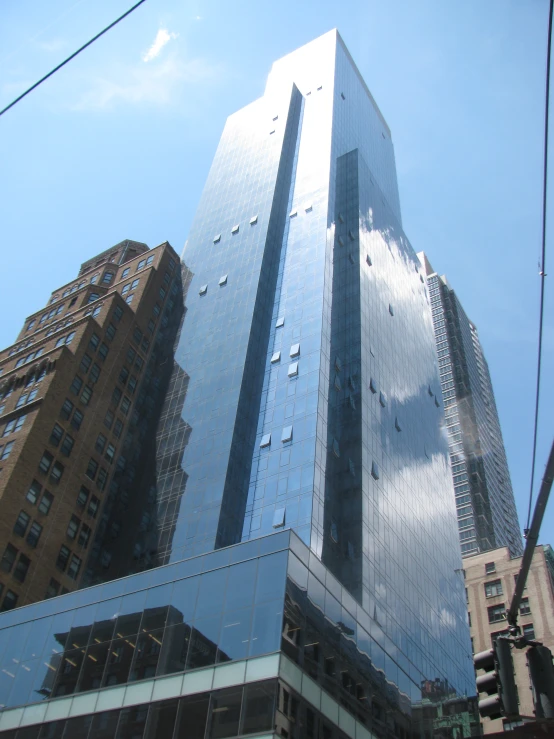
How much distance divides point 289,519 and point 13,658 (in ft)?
73.3

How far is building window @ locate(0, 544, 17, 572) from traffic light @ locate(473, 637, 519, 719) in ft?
169

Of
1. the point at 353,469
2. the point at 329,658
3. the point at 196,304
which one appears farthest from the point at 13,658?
the point at 196,304

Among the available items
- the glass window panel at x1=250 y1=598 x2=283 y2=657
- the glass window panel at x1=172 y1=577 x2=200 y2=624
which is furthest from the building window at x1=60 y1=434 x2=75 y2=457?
the glass window panel at x1=250 y1=598 x2=283 y2=657

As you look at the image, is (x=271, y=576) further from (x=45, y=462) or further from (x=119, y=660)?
(x=45, y=462)

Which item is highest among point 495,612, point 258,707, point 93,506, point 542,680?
point 495,612

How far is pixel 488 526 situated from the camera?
132 metres

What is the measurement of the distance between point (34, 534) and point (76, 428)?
1287 centimetres

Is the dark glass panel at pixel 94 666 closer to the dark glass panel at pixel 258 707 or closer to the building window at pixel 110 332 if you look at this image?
the dark glass panel at pixel 258 707

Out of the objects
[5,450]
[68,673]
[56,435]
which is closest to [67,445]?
[56,435]

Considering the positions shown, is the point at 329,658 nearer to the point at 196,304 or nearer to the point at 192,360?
the point at 192,360

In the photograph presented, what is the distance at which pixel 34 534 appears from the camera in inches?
2408

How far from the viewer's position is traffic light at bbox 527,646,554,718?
10.9 metres

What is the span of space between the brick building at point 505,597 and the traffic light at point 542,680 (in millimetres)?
86127

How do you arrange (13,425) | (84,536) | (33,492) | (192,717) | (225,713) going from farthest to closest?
(84,536) → (13,425) → (33,492) → (192,717) → (225,713)
